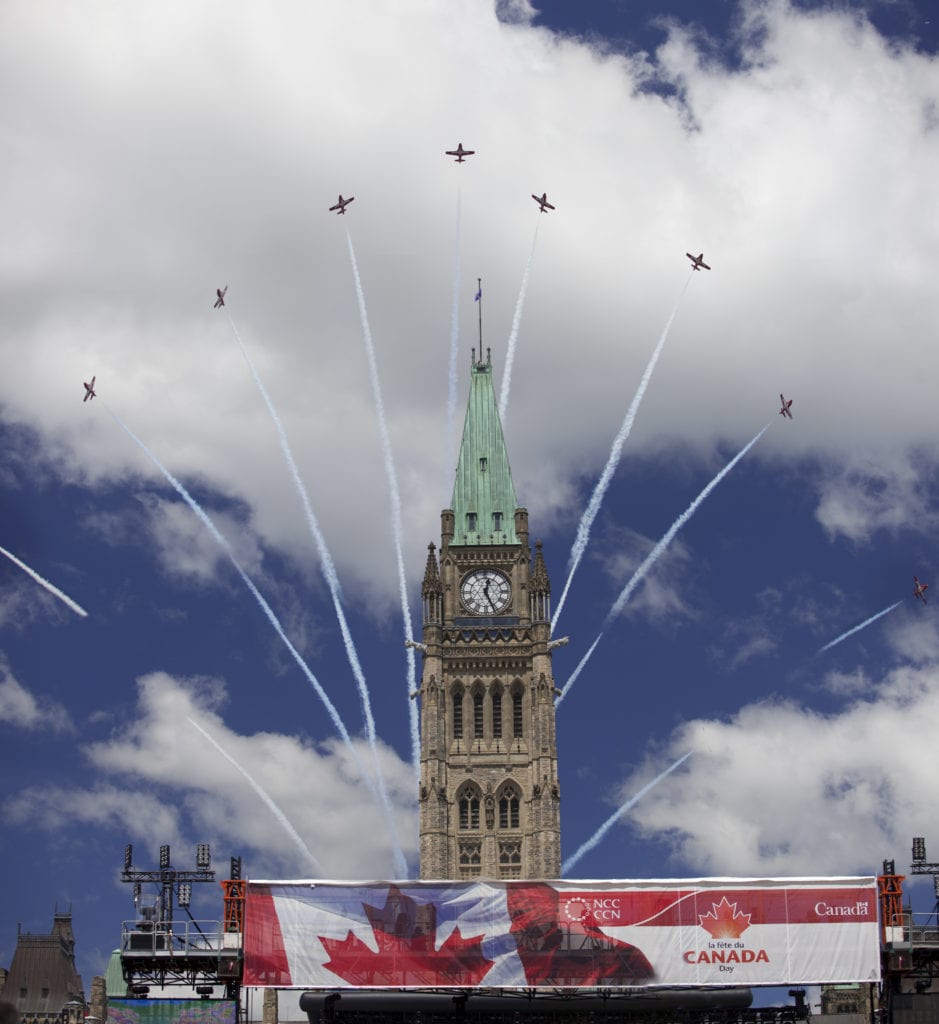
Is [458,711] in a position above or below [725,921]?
above

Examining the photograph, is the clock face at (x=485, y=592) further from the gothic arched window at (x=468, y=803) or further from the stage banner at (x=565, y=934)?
the stage banner at (x=565, y=934)

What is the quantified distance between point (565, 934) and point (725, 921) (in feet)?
26.4

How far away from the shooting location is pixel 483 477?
504 feet

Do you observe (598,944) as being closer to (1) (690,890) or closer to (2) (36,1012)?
(1) (690,890)

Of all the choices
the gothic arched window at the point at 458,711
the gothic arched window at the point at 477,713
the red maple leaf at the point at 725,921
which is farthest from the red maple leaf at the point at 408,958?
the gothic arched window at the point at 477,713

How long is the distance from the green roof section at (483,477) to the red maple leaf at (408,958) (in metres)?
73.5

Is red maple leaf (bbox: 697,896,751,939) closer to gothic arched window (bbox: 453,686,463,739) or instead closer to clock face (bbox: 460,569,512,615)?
gothic arched window (bbox: 453,686,463,739)

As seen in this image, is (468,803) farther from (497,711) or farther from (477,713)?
(497,711)

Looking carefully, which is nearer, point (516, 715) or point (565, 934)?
point (565, 934)

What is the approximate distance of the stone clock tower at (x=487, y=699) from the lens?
438 feet

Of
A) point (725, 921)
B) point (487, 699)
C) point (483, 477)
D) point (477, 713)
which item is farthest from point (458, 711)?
point (725, 921)

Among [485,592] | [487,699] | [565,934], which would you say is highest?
[485,592]

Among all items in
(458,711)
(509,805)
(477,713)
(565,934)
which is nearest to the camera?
(565,934)

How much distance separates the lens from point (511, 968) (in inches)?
3022
